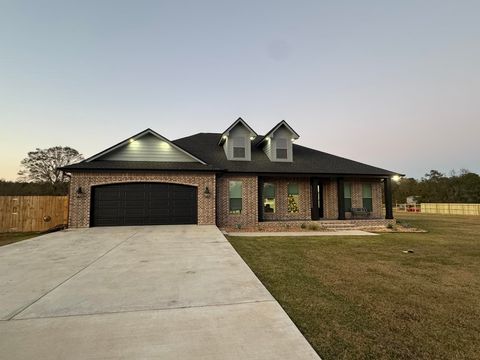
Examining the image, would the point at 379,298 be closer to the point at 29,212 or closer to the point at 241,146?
Answer: the point at 241,146

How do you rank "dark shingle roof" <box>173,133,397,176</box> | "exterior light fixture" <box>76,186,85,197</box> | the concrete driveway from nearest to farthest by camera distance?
the concrete driveway, "exterior light fixture" <box>76,186,85,197</box>, "dark shingle roof" <box>173,133,397,176</box>

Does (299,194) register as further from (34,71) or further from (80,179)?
(34,71)

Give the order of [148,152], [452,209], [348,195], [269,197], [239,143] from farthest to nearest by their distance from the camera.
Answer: [452,209] < [348,195] < [239,143] < [269,197] < [148,152]

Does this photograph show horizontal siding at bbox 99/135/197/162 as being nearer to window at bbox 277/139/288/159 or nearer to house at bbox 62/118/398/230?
house at bbox 62/118/398/230

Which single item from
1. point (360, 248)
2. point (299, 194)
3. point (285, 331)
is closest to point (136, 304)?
point (285, 331)

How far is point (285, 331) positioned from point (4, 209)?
16.5 metres

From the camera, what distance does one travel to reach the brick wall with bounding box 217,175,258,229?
47.2 feet

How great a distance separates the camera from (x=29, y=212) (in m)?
13.0

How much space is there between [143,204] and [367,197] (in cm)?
1489

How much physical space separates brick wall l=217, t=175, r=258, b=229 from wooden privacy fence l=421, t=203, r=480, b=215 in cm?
3144

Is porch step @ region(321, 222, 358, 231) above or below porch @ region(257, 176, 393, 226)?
below

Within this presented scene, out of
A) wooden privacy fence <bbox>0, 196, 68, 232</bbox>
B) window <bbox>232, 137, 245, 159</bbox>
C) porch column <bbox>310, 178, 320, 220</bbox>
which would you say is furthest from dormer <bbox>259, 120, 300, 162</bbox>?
wooden privacy fence <bbox>0, 196, 68, 232</bbox>

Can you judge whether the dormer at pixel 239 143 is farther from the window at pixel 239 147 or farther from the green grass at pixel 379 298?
the green grass at pixel 379 298

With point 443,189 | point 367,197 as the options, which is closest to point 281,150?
point 367,197
